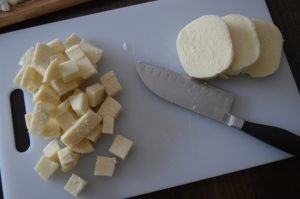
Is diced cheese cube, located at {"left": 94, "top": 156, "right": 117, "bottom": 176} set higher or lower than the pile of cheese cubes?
lower

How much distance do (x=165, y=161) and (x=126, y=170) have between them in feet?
0.52

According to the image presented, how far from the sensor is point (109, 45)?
5.04 ft

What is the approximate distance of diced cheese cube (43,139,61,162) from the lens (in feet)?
4.46

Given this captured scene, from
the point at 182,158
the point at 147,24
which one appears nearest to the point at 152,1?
the point at 147,24

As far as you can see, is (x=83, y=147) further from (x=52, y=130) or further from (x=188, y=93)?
(x=188, y=93)

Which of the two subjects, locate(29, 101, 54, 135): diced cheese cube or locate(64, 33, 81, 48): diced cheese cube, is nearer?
locate(29, 101, 54, 135): diced cheese cube

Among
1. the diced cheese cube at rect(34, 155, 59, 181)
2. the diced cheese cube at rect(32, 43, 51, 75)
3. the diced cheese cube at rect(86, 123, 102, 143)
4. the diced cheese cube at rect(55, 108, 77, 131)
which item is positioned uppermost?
the diced cheese cube at rect(32, 43, 51, 75)

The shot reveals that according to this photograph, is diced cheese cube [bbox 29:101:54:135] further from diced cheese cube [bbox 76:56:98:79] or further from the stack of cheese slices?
the stack of cheese slices

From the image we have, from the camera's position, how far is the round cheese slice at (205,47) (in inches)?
53.6

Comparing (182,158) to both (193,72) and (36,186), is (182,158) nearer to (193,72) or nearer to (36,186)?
(193,72)

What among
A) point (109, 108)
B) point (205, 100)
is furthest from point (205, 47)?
point (109, 108)

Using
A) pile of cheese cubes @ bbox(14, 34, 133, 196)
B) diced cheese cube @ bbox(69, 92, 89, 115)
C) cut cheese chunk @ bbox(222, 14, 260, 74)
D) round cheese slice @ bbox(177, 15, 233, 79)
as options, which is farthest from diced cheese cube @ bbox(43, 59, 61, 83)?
cut cheese chunk @ bbox(222, 14, 260, 74)

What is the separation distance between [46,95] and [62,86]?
69 mm

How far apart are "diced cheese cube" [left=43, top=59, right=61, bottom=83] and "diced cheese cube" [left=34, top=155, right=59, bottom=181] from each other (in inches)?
11.9
